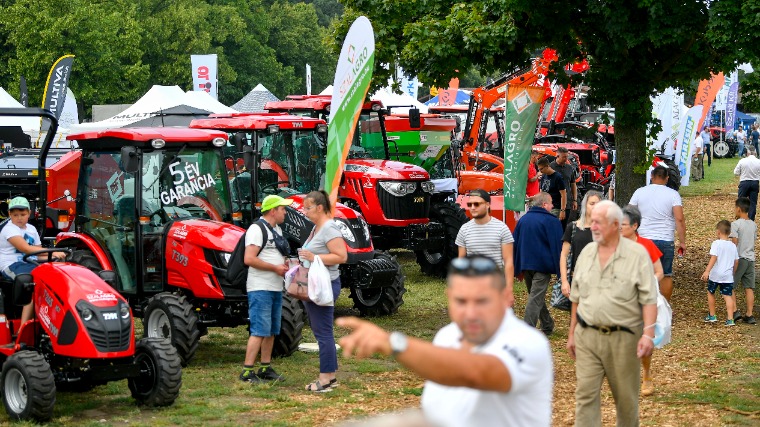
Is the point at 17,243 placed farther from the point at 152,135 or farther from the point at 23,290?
the point at 152,135

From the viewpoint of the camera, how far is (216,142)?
10898 mm

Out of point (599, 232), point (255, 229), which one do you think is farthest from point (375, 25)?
point (599, 232)

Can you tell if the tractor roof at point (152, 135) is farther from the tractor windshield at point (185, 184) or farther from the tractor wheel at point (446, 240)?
the tractor wheel at point (446, 240)

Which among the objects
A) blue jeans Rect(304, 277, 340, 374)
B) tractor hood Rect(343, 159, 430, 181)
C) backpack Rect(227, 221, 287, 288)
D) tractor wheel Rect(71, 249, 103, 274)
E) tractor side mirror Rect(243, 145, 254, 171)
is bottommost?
blue jeans Rect(304, 277, 340, 374)

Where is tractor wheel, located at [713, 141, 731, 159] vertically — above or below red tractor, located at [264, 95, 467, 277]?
below

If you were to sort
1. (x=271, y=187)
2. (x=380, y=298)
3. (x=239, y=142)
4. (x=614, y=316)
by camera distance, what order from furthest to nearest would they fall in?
(x=271, y=187), (x=380, y=298), (x=239, y=142), (x=614, y=316)

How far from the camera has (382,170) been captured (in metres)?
16.0

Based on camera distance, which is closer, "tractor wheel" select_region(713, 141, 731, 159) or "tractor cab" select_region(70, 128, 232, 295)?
"tractor cab" select_region(70, 128, 232, 295)

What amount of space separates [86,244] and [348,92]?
9.87 ft

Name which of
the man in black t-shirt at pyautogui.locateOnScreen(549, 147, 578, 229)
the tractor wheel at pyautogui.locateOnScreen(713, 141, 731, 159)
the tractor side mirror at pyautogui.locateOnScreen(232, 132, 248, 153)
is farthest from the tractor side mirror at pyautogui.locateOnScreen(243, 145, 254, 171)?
the tractor wheel at pyautogui.locateOnScreen(713, 141, 731, 159)

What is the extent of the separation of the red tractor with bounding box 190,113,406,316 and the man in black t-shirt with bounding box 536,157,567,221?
3645 millimetres

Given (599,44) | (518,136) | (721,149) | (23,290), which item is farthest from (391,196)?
(721,149)

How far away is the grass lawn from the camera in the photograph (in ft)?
28.4

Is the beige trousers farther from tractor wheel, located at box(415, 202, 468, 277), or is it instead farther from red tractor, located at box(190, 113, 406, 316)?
tractor wheel, located at box(415, 202, 468, 277)
